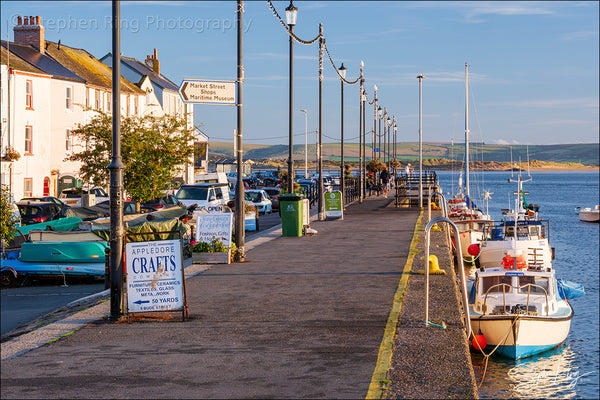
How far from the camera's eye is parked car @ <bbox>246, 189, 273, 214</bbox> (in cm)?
4322

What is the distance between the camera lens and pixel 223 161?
13150cm

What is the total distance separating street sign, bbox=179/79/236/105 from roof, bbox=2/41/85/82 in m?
36.4

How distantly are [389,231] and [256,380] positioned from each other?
18355 mm

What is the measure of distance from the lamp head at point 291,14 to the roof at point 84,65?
3392 centimetres

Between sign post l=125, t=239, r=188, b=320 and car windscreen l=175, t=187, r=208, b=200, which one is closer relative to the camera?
sign post l=125, t=239, r=188, b=320

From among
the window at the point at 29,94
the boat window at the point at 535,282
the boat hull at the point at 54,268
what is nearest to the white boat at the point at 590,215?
the window at the point at 29,94

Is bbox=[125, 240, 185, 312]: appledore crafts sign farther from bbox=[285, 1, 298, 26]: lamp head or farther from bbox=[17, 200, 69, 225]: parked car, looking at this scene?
bbox=[17, 200, 69, 225]: parked car

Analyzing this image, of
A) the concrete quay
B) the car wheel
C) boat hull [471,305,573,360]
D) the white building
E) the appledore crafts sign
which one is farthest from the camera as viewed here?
the white building

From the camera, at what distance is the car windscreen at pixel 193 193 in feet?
117

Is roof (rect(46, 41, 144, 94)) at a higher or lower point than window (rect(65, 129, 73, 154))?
higher

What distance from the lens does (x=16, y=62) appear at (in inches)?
1802

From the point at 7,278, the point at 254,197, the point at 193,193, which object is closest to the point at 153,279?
the point at 7,278

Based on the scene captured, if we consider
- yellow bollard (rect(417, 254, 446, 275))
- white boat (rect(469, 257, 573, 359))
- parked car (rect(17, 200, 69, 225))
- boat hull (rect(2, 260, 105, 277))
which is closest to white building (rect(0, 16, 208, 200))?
parked car (rect(17, 200, 69, 225))

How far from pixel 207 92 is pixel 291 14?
8523 mm
